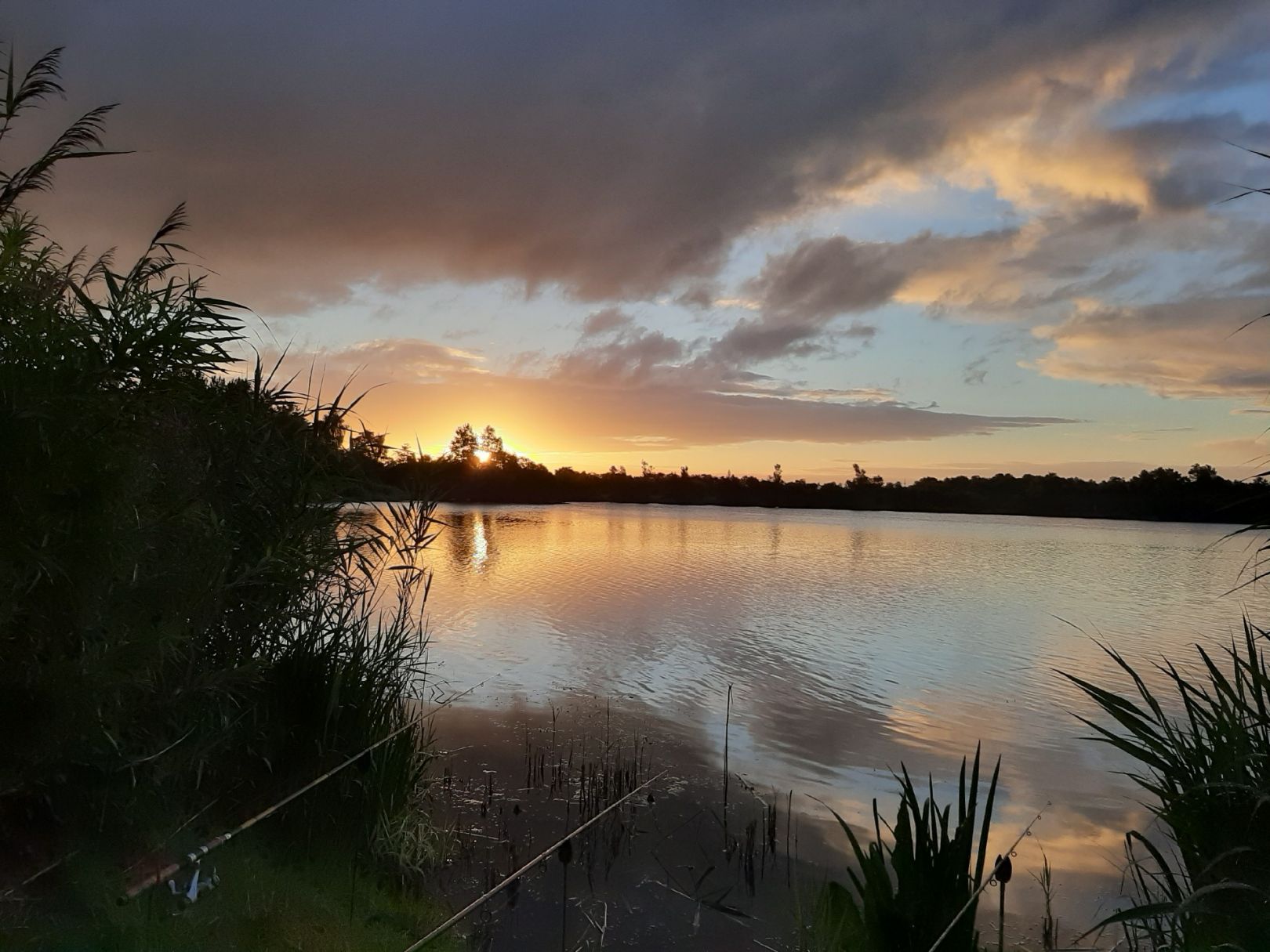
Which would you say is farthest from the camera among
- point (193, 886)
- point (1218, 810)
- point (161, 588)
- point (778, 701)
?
point (778, 701)

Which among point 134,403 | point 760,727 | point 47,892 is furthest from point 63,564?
point 760,727

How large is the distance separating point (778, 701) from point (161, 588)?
12.0 m

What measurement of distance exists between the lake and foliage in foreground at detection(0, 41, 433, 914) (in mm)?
2019

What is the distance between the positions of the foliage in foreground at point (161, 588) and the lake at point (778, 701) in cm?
202

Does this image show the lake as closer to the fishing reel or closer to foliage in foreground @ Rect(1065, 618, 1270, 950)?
foliage in foreground @ Rect(1065, 618, 1270, 950)

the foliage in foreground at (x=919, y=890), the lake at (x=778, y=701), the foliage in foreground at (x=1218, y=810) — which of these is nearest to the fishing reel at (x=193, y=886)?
the lake at (x=778, y=701)

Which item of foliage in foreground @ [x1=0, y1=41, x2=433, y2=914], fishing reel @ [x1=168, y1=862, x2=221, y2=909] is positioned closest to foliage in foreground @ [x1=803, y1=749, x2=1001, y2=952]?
fishing reel @ [x1=168, y1=862, x2=221, y2=909]

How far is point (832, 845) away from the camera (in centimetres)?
830

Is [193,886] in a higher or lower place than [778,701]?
higher

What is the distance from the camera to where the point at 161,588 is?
4586mm

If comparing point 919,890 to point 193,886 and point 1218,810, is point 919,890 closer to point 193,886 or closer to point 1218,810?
point 1218,810

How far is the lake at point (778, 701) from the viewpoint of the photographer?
714 centimetres

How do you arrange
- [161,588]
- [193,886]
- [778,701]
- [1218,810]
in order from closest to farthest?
1. [1218,810]
2. [193,886]
3. [161,588]
4. [778,701]

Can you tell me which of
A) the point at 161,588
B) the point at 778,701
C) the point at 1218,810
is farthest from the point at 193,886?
the point at 778,701
